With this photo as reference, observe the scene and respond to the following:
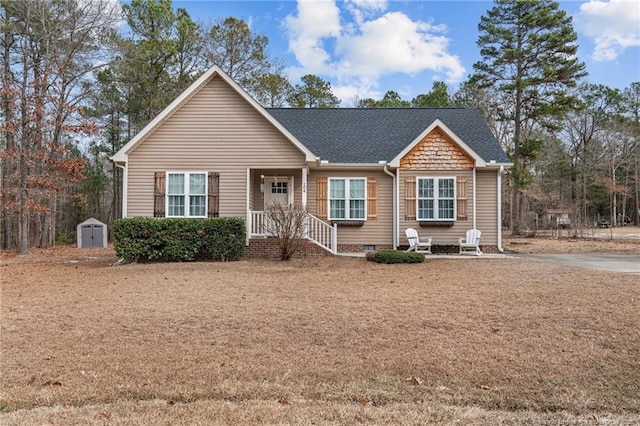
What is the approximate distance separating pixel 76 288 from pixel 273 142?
7.58 m

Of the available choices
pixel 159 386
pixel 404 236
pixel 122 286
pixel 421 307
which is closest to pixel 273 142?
pixel 404 236

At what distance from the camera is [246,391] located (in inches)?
137

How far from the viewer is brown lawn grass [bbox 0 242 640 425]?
3201mm

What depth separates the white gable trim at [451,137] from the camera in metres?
14.3

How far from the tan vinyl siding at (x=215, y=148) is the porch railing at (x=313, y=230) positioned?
53 centimetres

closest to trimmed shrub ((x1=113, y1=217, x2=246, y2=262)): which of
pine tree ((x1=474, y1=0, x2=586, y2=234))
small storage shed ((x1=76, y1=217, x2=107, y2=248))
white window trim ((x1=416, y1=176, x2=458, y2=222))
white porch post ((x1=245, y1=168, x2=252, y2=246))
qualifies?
white porch post ((x1=245, y1=168, x2=252, y2=246))

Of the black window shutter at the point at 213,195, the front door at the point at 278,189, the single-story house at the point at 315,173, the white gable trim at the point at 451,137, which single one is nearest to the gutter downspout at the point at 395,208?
the single-story house at the point at 315,173

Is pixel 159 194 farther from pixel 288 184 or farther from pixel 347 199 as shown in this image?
pixel 347 199

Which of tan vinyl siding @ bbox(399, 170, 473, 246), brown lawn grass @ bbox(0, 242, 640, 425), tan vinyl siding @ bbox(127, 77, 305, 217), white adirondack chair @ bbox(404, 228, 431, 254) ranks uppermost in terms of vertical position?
tan vinyl siding @ bbox(127, 77, 305, 217)

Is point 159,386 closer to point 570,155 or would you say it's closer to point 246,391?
point 246,391

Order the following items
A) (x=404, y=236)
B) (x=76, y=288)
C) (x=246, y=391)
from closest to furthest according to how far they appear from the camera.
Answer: (x=246, y=391) → (x=76, y=288) → (x=404, y=236)

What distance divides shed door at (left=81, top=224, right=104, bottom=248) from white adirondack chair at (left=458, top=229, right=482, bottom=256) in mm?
17923

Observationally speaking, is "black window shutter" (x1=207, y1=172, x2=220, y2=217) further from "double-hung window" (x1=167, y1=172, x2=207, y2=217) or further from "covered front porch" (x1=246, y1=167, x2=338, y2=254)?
"covered front porch" (x1=246, y1=167, x2=338, y2=254)

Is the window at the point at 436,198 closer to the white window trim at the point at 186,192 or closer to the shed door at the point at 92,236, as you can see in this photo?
the white window trim at the point at 186,192
